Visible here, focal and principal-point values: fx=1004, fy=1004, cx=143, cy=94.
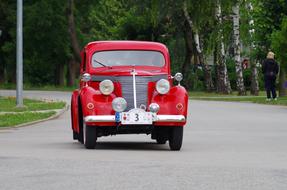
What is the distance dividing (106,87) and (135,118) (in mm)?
796

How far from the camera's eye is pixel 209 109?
33.6 meters

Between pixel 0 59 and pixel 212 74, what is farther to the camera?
pixel 0 59

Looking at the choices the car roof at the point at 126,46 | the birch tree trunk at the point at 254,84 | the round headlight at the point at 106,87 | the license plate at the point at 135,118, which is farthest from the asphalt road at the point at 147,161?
the birch tree trunk at the point at 254,84

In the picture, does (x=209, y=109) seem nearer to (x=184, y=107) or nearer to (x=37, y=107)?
(x=37, y=107)

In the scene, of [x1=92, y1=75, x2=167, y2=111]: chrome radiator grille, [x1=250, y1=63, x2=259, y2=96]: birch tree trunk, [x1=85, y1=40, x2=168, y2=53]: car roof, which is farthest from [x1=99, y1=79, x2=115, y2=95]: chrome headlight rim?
[x1=250, y1=63, x2=259, y2=96]: birch tree trunk

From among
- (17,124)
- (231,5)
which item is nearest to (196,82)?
(231,5)

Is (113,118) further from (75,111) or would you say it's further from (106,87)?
(75,111)

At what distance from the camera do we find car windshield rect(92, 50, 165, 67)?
59.6 feet

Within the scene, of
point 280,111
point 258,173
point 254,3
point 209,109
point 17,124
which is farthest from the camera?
point 254,3

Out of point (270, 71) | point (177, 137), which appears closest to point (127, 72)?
point (177, 137)

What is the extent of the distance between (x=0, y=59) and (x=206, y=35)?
31840 millimetres

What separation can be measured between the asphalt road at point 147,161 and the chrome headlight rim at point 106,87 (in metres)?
0.96

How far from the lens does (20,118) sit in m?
26.8

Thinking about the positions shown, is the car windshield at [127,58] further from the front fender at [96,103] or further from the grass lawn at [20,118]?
the grass lawn at [20,118]
